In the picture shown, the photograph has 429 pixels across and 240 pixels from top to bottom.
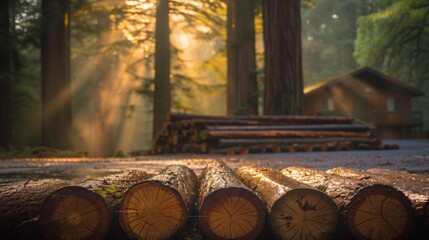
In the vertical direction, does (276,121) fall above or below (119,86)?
below

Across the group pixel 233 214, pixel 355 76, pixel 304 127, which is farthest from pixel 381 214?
pixel 355 76

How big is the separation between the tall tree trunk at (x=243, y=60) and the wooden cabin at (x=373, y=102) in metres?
14.1

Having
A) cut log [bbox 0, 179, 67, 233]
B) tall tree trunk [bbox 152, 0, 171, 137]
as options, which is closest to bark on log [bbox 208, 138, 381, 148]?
tall tree trunk [bbox 152, 0, 171, 137]

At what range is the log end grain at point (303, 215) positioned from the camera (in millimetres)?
2584

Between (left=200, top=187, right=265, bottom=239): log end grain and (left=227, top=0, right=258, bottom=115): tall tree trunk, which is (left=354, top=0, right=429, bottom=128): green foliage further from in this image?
(left=200, top=187, right=265, bottom=239): log end grain

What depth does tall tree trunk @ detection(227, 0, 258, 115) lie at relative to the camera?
17047 millimetres

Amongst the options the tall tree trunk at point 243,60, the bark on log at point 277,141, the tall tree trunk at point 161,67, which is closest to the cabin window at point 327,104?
the tall tree trunk at point 243,60

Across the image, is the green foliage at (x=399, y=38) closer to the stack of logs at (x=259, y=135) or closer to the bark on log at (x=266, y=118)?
the stack of logs at (x=259, y=135)

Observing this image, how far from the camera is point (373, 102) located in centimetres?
3192

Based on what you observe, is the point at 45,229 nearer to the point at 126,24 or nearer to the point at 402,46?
the point at 126,24

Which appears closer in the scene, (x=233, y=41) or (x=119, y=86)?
(x=233, y=41)

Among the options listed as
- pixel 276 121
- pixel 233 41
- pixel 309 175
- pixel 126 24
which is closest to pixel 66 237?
pixel 309 175

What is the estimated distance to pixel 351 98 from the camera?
31672mm

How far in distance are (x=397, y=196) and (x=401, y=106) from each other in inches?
1289
